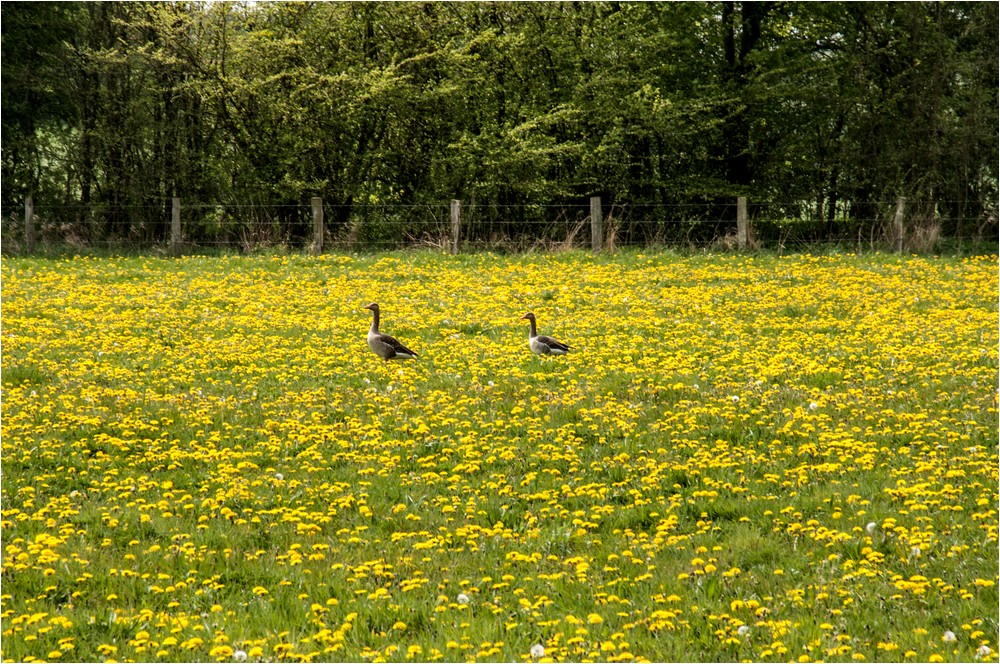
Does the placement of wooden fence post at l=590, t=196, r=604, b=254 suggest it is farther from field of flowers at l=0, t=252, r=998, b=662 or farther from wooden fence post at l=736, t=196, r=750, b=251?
field of flowers at l=0, t=252, r=998, b=662

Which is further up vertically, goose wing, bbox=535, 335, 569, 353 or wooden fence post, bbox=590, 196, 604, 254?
wooden fence post, bbox=590, 196, 604, 254

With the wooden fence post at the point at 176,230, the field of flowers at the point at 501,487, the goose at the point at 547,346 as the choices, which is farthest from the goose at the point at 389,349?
the wooden fence post at the point at 176,230

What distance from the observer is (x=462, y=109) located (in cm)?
3209

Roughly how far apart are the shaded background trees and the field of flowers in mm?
15340

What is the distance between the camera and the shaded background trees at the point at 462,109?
3105cm

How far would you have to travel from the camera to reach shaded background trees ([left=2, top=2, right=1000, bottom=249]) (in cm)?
3105

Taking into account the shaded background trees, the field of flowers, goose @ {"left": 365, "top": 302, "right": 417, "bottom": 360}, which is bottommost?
the field of flowers

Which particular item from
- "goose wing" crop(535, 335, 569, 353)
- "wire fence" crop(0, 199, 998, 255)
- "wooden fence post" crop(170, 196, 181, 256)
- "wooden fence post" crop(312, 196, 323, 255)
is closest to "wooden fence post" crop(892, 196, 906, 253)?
"wire fence" crop(0, 199, 998, 255)

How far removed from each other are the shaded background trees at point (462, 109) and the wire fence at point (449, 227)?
0.52 feet

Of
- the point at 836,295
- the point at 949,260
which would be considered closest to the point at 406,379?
the point at 836,295

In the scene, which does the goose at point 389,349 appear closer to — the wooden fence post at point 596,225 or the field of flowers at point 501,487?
the field of flowers at point 501,487

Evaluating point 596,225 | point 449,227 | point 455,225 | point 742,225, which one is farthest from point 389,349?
point 449,227

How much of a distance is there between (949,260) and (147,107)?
23355 mm

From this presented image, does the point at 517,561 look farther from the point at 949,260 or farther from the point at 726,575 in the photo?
the point at 949,260
